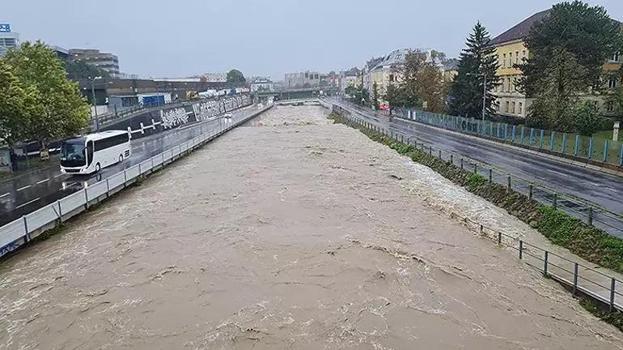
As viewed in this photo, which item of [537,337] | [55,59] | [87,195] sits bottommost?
[537,337]

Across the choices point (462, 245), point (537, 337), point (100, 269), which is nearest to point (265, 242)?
point (100, 269)

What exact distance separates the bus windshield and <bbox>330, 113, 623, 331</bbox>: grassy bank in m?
22.3

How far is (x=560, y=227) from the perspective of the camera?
1712cm

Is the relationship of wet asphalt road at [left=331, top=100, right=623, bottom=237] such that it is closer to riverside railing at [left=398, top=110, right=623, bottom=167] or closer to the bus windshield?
riverside railing at [left=398, top=110, right=623, bottom=167]

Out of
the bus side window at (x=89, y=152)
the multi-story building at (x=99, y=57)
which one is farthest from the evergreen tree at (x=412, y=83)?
the multi-story building at (x=99, y=57)

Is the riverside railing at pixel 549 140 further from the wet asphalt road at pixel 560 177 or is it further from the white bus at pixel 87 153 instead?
the white bus at pixel 87 153

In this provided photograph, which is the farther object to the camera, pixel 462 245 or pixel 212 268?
Answer: pixel 462 245

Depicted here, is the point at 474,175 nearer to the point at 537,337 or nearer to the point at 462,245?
the point at 462,245

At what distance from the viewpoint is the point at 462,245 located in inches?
658

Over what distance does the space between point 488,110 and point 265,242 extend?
41.0 metres

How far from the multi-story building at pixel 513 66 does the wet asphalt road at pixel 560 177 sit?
1376 cm

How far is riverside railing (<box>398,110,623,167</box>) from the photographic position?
86.9ft

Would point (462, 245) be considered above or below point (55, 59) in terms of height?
below

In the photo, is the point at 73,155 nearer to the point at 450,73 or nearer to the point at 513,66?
the point at 513,66
